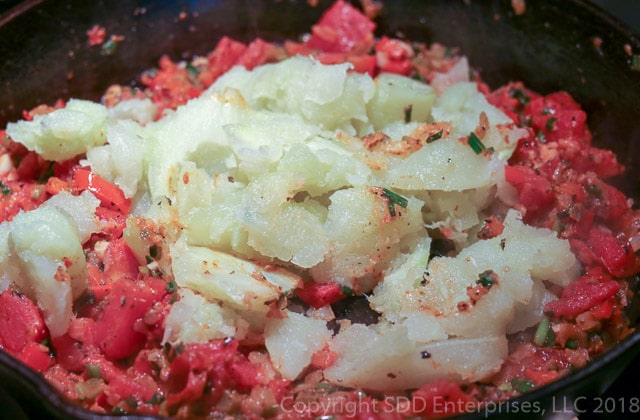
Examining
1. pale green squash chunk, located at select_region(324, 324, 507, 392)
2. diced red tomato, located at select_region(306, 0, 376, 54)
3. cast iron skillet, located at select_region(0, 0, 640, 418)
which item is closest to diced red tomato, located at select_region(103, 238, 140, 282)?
pale green squash chunk, located at select_region(324, 324, 507, 392)

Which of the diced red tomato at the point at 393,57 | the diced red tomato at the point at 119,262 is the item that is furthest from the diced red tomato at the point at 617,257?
the diced red tomato at the point at 119,262

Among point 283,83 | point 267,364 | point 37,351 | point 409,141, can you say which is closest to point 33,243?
point 37,351

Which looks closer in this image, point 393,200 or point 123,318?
point 123,318

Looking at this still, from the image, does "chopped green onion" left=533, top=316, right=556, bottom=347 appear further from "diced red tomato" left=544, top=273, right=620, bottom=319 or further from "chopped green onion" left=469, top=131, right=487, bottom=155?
"chopped green onion" left=469, top=131, right=487, bottom=155

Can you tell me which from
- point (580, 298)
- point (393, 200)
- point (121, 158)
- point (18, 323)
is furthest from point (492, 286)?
point (18, 323)

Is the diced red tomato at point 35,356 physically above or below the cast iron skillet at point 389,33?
below

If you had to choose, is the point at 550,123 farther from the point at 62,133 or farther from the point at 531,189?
the point at 62,133

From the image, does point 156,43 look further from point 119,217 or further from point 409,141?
point 409,141

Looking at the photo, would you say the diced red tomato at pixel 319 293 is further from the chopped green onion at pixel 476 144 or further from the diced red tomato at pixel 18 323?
the diced red tomato at pixel 18 323
